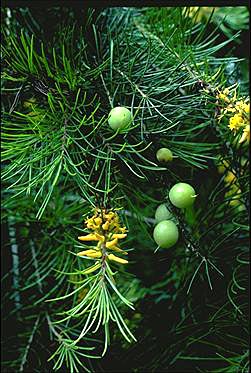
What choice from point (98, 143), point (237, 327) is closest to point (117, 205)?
point (98, 143)

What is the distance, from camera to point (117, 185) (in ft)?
1.11

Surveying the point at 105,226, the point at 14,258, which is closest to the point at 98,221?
the point at 105,226

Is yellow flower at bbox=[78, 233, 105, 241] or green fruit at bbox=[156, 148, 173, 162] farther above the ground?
green fruit at bbox=[156, 148, 173, 162]

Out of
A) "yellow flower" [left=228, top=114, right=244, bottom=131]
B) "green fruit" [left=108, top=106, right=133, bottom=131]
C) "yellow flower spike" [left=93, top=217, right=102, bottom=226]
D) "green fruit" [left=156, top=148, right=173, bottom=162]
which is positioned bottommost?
"yellow flower spike" [left=93, top=217, right=102, bottom=226]

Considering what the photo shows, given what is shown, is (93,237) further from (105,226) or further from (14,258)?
(14,258)

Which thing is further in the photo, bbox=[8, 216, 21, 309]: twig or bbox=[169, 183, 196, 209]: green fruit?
bbox=[8, 216, 21, 309]: twig

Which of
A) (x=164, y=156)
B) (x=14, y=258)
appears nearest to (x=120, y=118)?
(x=164, y=156)

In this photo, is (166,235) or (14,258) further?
(14,258)

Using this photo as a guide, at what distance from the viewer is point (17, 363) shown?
1.56ft

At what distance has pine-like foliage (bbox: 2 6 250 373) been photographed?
31cm

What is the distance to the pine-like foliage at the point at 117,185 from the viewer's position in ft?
1.02

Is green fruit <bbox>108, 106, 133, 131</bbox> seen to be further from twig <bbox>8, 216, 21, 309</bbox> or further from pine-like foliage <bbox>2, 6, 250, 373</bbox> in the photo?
twig <bbox>8, 216, 21, 309</bbox>

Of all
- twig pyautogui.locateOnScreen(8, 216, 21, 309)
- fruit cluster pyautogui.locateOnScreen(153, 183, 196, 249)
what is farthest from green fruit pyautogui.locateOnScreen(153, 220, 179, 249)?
twig pyautogui.locateOnScreen(8, 216, 21, 309)

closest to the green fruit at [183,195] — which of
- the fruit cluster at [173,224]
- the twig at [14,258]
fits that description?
the fruit cluster at [173,224]
